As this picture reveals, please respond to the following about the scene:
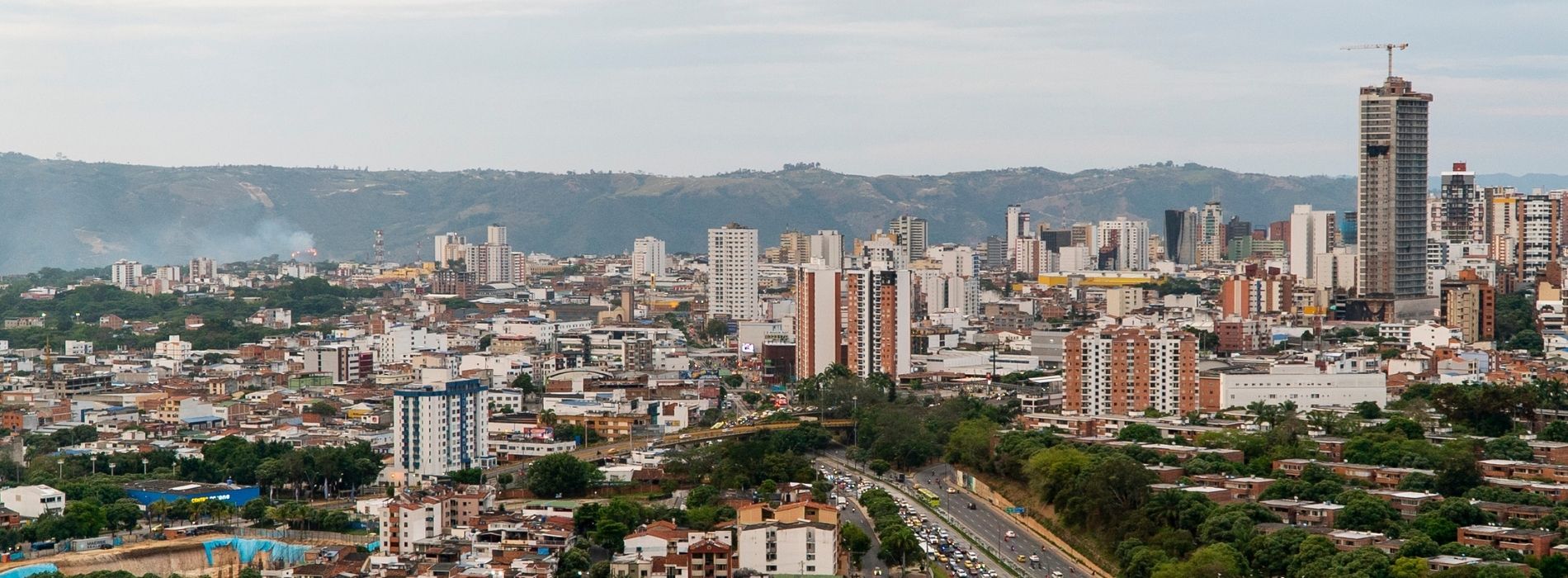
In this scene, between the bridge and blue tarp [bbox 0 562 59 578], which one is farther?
the bridge

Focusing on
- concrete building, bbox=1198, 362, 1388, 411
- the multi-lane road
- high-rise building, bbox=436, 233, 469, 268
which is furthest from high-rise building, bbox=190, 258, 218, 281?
the multi-lane road

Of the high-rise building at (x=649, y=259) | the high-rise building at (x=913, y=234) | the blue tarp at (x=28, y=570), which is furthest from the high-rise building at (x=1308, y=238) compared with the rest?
the blue tarp at (x=28, y=570)

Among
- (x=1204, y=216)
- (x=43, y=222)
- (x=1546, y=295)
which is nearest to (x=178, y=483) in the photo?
(x=1546, y=295)

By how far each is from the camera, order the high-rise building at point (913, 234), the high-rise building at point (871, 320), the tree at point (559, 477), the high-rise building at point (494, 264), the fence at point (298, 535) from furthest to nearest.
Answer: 1. the high-rise building at point (494, 264)
2. the high-rise building at point (913, 234)
3. the high-rise building at point (871, 320)
4. the tree at point (559, 477)
5. the fence at point (298, 535)

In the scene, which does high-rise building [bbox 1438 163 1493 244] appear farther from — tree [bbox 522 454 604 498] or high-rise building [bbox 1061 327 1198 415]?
tree [bbox 522 454 604 498]

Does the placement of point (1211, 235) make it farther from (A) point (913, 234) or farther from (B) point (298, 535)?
(B) point (298, 535)

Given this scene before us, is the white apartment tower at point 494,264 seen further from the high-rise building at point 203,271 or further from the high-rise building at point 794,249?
the high-rise building at point 794,249

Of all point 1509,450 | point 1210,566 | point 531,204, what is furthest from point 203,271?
point 531,204
